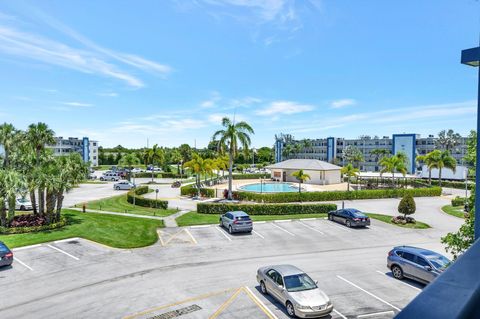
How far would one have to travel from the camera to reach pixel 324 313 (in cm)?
1286

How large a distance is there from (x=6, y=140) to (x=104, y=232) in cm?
1093

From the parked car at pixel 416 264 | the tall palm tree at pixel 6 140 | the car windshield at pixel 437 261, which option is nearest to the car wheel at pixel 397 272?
the parked car at pixel 416 264

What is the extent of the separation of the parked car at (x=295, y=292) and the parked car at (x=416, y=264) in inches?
234

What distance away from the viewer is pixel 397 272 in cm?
1769

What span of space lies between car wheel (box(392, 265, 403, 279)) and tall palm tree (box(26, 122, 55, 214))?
25.7m

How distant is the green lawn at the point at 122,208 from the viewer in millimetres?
36219

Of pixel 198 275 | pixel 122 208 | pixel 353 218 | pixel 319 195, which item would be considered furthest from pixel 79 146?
pixel 198 275

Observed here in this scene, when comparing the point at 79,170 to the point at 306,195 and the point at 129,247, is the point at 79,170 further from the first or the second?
the point at 306,195

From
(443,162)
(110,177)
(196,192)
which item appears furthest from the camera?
(110,177)

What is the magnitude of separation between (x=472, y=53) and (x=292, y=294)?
10754 millimetres

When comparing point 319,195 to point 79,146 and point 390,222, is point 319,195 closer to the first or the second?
point 390,222

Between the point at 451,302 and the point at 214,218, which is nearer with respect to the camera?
the point at 451,302

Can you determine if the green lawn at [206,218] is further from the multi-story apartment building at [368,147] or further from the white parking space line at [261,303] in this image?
the multi-story apartment building at [368,147]

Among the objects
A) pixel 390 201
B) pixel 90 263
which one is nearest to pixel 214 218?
pixel 90 263
